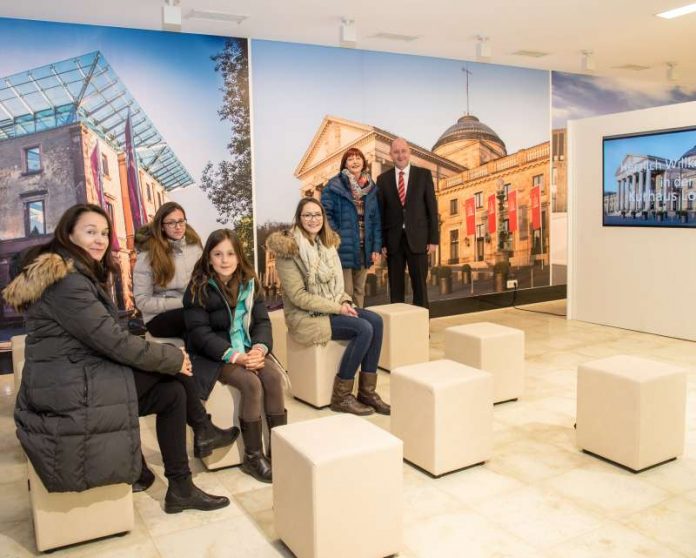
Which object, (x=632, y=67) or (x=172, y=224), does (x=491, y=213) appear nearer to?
(x=632, y=67)

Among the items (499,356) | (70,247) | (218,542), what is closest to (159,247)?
(70,247)

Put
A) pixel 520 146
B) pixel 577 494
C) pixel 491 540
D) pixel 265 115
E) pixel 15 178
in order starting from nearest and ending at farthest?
pixel 491 540 → pixel 577 494 → pixel 15 178 → pixel 265 115 → pixel 520 146

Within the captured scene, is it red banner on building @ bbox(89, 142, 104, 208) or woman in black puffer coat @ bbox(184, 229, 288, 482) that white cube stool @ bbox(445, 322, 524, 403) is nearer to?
woman in black puffer coat @ bbox(184, 229, 288, 482)

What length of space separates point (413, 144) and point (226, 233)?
4421 millimetres

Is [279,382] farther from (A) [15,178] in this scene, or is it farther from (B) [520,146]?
(B) [520,146]

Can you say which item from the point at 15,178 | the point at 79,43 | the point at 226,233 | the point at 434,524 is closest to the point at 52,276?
the point at 226,233

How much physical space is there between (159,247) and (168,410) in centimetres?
147

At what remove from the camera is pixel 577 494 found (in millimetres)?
3160

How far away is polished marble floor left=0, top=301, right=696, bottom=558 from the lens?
2.73 metres

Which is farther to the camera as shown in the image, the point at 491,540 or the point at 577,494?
the point at 577,494

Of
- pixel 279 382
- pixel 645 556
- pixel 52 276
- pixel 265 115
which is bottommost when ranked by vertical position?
pixel 645 556

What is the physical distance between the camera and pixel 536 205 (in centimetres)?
854

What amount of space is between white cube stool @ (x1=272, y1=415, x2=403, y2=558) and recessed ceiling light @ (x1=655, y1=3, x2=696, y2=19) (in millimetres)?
5172

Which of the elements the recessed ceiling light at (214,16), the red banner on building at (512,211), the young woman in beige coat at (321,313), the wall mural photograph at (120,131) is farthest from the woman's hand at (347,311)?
the red banner on building at (512,211)
